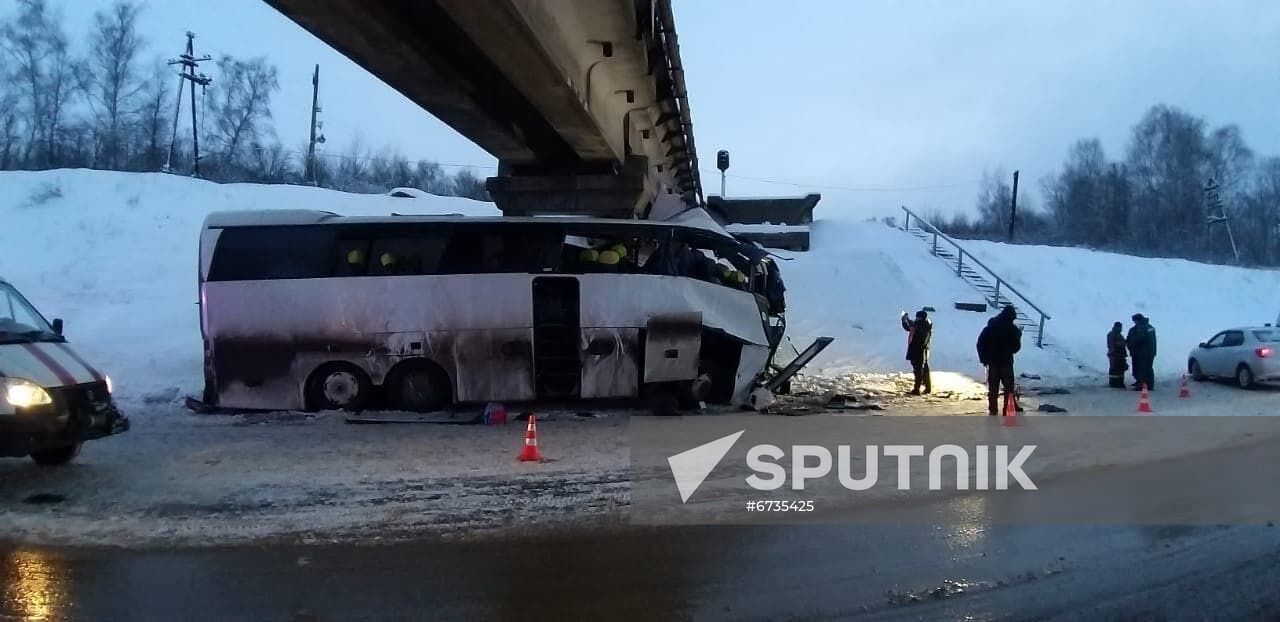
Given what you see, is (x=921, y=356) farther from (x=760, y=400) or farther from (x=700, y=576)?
(x=700, y=576)

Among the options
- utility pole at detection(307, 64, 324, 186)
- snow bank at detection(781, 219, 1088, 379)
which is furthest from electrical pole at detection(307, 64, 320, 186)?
snow bank at detection(781, 219, 1088, 379)

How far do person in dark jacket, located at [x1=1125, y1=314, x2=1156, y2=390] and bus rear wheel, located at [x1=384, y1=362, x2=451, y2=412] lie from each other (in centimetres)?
1447

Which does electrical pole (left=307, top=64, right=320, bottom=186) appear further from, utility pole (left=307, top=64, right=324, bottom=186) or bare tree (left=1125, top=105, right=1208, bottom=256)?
bare tree (left=1125, top=105, right=1208, bottom=256)

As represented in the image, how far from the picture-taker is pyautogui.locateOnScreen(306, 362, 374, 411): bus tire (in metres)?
12.7

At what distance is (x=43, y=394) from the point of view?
25.0ft

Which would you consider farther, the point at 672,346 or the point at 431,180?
the point at 431,180

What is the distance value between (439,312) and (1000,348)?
8.80 m

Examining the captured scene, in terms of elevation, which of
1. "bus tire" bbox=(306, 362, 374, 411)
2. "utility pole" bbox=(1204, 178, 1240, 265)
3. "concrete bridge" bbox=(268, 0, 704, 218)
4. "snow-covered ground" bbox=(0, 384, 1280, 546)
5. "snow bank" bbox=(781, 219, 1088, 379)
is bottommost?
"snow-covered ground" bbox=(0, 384, 1280, 546)

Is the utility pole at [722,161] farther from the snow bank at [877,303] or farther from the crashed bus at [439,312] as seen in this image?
the crashed bus at [439,312]

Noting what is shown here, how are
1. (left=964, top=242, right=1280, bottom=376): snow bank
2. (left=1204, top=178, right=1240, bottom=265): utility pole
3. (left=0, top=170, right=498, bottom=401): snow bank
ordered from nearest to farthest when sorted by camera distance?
(left=0, top=170, right=498, bottom=401): snow bank < (left=964, top=242, right=1280, bottom=376): snow bank < (left=1204, top=178, right=1240, bottom=265): utility pole

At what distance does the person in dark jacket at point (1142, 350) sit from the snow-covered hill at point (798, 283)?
2.48 metres

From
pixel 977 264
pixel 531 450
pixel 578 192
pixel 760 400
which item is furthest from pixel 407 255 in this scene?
pixel 977 264

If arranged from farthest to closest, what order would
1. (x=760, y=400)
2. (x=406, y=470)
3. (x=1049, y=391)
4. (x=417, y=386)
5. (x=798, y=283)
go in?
(x=798, y=283), (x=1049, y=391), (x=760, y=400), (x=417, y=386), (x=406, y=470)

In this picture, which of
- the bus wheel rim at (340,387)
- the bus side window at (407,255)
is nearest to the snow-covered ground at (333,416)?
the bus wheel rim at (340,387)
